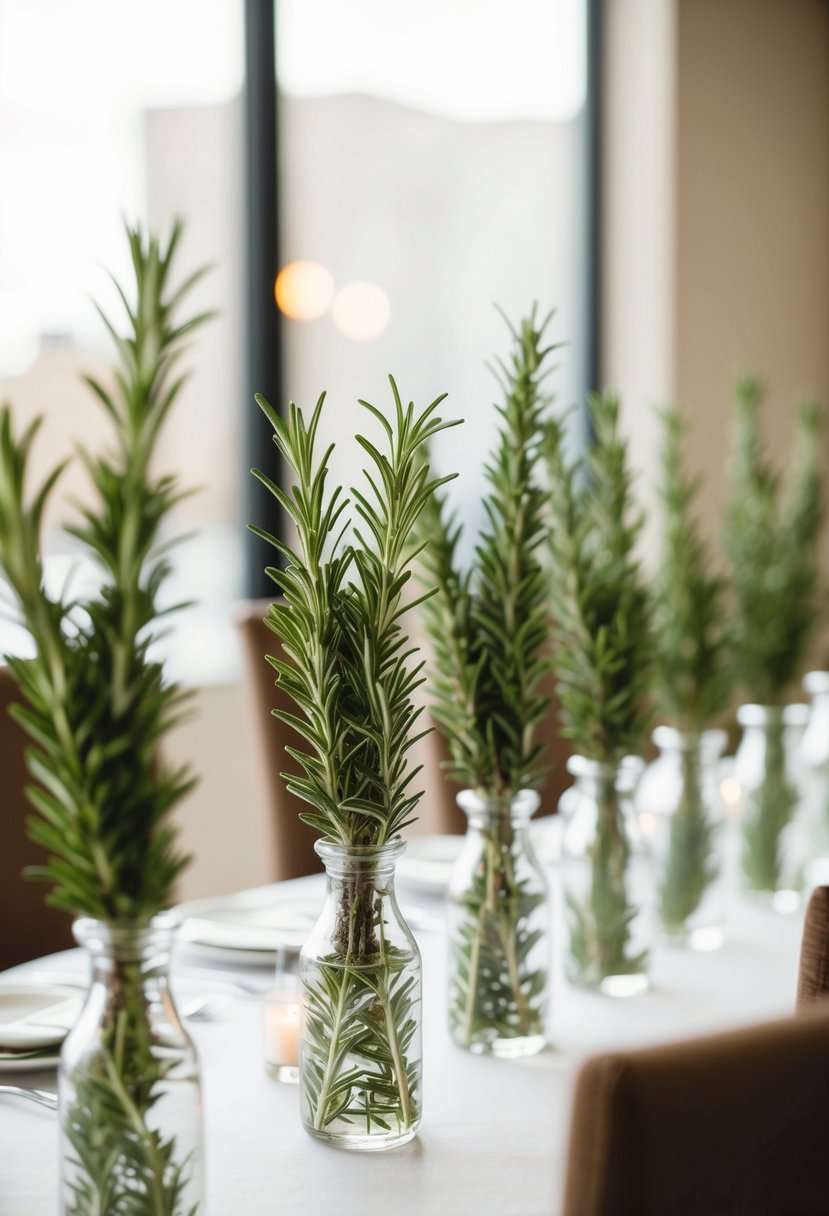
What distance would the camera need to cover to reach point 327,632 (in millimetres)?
948

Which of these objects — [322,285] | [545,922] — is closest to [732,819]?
[545,922]

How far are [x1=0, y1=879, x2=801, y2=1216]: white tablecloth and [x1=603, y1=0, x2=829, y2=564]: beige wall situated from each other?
3183 mm

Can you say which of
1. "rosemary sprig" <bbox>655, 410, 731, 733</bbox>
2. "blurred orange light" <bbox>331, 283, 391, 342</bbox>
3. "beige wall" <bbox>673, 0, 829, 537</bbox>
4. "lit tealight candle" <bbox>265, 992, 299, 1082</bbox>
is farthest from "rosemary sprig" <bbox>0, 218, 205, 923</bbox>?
"beige wall" <bbox>673, 0, 829, 537</bbox>

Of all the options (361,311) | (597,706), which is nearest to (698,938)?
(597,706)

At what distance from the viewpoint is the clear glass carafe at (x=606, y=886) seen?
138cm

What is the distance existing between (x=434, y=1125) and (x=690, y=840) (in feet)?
2.15

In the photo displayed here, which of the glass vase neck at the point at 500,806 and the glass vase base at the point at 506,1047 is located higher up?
the glass vase neck at the point at 500,806

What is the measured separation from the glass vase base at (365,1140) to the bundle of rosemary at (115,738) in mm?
237

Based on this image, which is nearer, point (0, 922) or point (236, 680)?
point (0, 922)

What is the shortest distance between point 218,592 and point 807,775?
2304 mm

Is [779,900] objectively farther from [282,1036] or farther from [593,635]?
[282,1036]

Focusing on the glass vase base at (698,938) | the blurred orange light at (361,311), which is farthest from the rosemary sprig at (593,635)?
the blurred orange light at (361,311)

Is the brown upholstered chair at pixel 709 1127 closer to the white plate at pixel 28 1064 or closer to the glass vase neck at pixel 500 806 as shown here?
the glass vase neck at pixel 500 806

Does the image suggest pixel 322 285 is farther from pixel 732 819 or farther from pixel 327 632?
pixel 327 632
